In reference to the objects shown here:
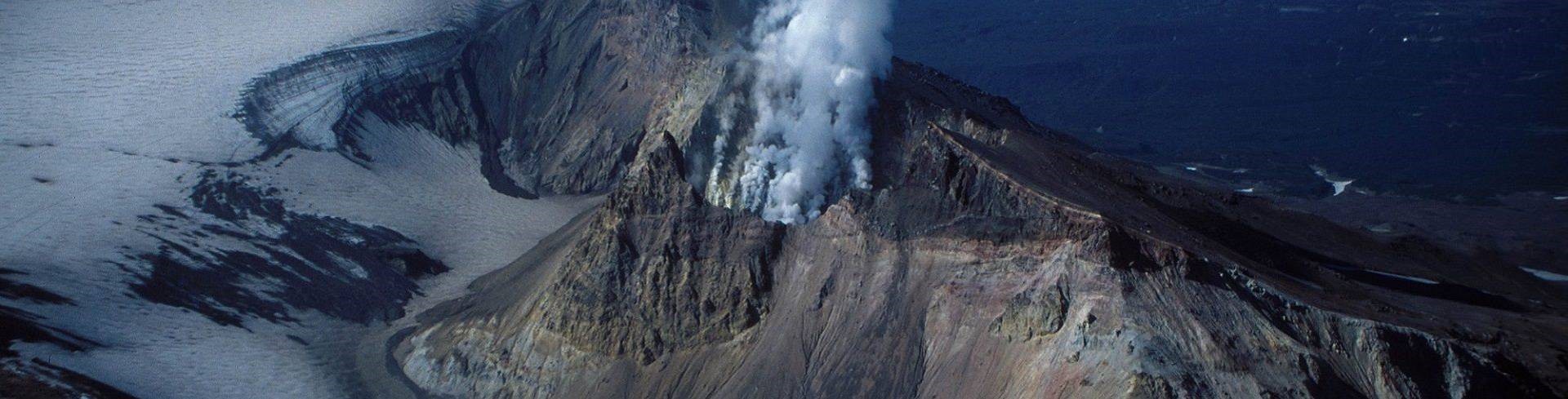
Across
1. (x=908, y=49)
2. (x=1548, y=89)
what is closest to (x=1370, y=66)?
(x=1548, y=89)

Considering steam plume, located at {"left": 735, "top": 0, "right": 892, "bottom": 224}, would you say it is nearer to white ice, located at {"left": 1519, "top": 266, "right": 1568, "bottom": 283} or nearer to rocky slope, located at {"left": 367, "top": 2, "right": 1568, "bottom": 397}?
rocky slope, located at {"left": 367, "top": 2, "right": 1568, "bottom": 397}

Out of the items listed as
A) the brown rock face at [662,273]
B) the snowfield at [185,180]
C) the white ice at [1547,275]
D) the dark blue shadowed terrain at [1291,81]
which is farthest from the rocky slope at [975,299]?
the dark blue shadowed terrain at [1291,81]

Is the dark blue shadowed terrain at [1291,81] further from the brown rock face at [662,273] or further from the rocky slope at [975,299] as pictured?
the brown rock face at [662,273]

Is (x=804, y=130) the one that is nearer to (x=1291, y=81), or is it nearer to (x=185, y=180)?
(x=185, y=180)

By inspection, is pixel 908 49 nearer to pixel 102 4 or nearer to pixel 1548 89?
pixel 1548 89

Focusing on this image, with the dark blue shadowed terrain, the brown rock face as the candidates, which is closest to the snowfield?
the brown rock face

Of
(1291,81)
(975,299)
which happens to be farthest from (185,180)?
(1291,81)
